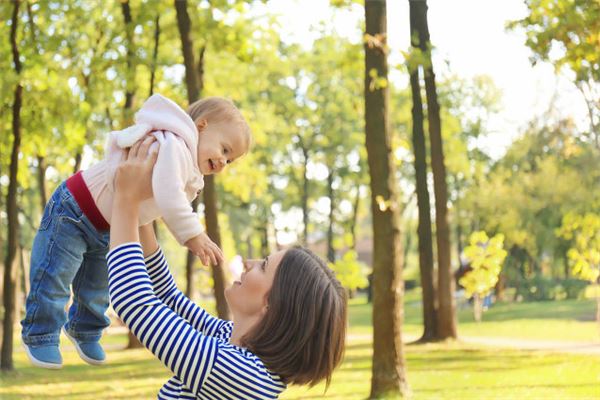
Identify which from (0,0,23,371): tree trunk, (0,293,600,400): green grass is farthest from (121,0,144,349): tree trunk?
(0,0,23,371): tree trunk

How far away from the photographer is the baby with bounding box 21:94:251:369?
2.45m

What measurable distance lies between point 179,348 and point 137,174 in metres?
0.47

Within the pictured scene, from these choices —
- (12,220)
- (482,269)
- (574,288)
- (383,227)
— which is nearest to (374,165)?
(383,227)

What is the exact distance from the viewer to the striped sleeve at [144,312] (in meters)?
2.04

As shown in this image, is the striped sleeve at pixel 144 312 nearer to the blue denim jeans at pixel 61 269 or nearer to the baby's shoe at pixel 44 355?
the blue denim jeans at pixel 61 269

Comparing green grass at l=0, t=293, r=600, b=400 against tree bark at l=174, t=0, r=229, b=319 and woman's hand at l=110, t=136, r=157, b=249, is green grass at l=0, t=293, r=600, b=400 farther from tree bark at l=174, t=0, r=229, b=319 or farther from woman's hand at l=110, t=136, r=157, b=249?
woman's hand at l=110, t=136, r=157, b=249

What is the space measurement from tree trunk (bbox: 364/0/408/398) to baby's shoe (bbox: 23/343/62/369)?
6.84 meters

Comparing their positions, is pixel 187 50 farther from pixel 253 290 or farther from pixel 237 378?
pixel 237 378

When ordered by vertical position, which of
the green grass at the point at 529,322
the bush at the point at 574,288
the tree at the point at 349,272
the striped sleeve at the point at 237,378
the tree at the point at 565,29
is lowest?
the green grass at the point at 529,322

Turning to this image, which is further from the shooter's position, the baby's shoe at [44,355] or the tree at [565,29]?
the tree at [565,29]

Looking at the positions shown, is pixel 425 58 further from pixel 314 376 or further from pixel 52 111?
pixel 52 111

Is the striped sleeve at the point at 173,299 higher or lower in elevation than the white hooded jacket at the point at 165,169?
lower

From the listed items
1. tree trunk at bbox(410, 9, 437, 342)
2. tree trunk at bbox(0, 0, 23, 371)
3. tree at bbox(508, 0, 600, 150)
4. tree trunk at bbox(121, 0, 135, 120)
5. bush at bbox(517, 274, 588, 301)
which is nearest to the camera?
tree at bbox(508, 0, 600, 150)

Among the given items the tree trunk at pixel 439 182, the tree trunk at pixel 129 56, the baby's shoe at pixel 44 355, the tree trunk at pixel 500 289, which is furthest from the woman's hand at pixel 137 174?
the tree trunk at pixel 500 289
